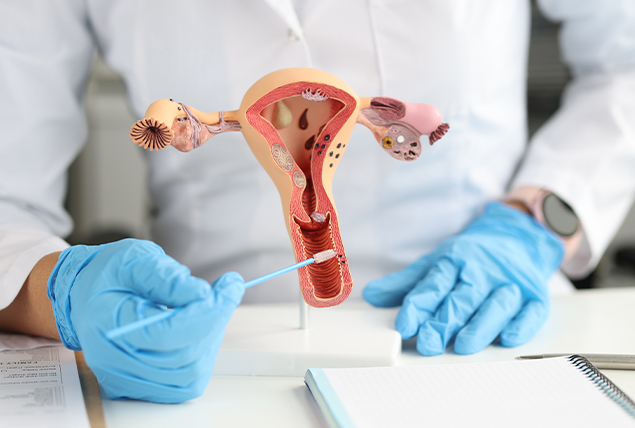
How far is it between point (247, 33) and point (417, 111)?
0.33 meters

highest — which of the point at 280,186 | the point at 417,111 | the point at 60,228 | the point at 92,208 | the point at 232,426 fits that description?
the point at 417,111

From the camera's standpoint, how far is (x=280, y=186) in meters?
0.57

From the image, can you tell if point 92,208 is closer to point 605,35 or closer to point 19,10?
point 19,10

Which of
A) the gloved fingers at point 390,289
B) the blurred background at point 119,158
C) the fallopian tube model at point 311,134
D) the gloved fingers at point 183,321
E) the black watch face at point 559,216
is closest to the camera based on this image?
the gloved fingers at point 183,321

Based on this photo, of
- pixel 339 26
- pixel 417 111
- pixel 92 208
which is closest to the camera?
pixel 417 111

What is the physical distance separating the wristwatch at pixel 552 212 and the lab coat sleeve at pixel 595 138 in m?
0.02

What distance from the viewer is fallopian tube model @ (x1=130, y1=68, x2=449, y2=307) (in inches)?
Answer: 21.1

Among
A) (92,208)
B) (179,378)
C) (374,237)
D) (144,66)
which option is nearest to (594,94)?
(374,237)

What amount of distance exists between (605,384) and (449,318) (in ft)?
0.59

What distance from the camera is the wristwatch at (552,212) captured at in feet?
2.81

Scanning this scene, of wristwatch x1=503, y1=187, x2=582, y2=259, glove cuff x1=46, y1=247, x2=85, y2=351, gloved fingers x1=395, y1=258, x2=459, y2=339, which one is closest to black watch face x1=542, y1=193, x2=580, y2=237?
wristwatch x1=503, y1=187, x2=582, y2=259

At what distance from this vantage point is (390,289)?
2.34 ft

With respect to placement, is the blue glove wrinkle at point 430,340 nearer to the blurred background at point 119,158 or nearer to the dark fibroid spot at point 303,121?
the dark fibroid spot at point 303,121

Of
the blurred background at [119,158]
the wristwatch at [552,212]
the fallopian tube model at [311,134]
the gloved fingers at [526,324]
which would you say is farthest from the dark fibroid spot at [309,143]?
the blurred background at [119,158]
